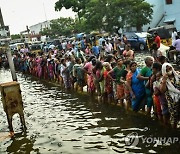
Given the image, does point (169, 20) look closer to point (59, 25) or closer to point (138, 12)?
point (138, 12)

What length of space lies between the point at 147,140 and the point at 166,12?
108 ft

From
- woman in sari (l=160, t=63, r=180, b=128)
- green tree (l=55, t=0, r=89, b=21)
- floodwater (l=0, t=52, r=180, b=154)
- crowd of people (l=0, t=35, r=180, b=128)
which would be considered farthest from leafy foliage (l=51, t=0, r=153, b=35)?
woman in sari (l=160, t=63, r=180, b=128)

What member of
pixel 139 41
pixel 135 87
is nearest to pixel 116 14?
pixel 139 41

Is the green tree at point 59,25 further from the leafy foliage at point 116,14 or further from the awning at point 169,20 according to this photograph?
the awning at point 169,20

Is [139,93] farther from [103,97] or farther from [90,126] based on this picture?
[103,97]

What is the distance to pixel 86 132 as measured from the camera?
303 inches

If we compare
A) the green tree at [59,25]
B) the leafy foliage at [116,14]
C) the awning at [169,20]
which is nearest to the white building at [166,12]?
the awning at [169,20]

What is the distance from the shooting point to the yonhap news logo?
6.23 m

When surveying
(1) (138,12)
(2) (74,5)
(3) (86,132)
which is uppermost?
(2) (74,5)

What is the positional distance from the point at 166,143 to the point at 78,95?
21.7ft

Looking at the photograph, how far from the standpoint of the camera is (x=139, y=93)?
25.9ft

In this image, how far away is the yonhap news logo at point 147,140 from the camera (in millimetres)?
6228

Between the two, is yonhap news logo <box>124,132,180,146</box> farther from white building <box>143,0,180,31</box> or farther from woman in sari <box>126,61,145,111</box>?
white building <box>143,0,180,31</box>

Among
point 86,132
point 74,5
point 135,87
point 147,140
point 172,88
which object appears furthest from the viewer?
point 74,5
